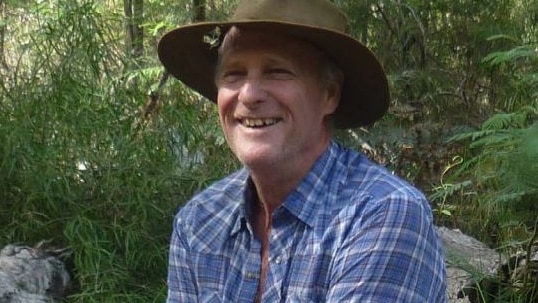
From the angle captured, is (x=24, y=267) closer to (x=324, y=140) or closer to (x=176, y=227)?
(x=176, y=227)

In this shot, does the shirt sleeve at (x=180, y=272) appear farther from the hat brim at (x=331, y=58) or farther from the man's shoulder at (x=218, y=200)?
the hat brim at (x=331, y=58)

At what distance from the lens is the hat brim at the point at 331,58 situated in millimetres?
2287

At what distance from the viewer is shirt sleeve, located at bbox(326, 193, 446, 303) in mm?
2141

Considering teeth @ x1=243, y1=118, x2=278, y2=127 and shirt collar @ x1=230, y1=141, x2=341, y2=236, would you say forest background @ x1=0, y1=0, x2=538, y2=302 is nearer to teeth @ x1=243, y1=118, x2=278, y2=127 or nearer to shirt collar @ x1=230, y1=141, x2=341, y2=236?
shirt collar @ x1=230, y1=141, x2=341, y2=236

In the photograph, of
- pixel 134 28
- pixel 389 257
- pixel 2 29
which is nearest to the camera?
pixel 389 257

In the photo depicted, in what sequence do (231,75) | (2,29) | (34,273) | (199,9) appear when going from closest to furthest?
(231,75)
(34,273)
(2,29)
(199,9)

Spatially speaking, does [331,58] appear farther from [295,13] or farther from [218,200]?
[218,200]

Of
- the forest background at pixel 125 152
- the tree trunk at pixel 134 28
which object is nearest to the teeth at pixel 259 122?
the forest background at pixel 125 152

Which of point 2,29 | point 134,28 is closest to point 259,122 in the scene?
point 2,29

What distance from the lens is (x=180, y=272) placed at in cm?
255

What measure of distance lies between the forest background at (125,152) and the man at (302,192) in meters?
1.29

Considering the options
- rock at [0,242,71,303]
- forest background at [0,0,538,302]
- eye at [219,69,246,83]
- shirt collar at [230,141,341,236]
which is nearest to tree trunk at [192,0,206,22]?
forest background at [0,0,538,302]

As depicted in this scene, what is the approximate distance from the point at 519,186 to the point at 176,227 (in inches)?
65.1

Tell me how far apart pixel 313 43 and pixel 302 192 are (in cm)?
33
